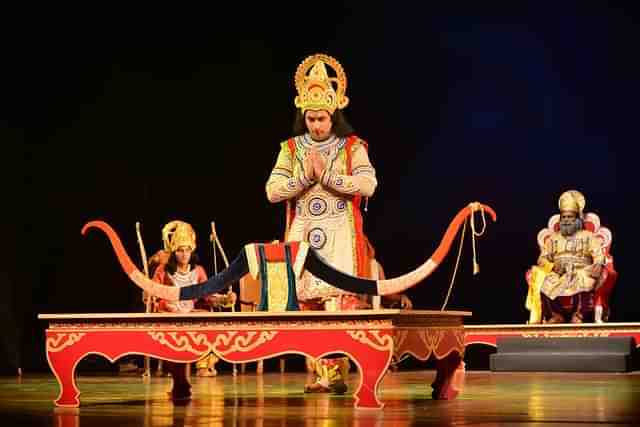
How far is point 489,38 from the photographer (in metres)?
10.1

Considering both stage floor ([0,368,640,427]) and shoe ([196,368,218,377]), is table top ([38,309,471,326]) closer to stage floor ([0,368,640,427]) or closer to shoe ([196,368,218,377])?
stage floor ([0,368,640,427])

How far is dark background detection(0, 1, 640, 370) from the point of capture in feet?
31.9

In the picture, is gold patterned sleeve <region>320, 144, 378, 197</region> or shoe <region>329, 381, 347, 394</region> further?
shoe <region>329, 381, 347, 394</region>

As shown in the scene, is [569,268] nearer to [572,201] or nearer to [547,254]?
[547,254]

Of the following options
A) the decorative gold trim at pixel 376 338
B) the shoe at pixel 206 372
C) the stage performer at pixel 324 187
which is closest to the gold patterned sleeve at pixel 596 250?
the shoe at pixel 206 372

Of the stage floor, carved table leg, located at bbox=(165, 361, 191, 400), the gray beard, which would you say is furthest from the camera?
the gray beard

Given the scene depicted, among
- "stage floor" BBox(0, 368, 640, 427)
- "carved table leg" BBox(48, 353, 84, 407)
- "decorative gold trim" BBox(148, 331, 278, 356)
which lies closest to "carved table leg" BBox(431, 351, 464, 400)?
"stage floor" BBox(0, 368, 640, 427)

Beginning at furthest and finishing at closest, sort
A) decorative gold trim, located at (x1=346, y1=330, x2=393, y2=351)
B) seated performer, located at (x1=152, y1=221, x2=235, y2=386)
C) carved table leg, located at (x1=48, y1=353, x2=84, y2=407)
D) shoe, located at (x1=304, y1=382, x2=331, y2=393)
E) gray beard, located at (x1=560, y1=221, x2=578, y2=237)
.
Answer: gray beard, located at (x1=560, y1=221, x2=578, y2=237) < seated performer, located at (x1=152, y1=221, x2=235, y2=386) < shoe, located at (x1=304, y1=382, x2=331, y2=393) < carved table leg, located at (x1=48, y1=353, x2=84, y2=407) < decorative gold trim, located at (x1=346, y1=330, x2=393, y2=351)

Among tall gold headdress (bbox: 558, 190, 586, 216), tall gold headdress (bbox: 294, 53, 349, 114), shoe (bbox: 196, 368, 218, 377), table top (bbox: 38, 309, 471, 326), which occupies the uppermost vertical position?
tall gold headdress (bbox: 294, 53, 349, 114)

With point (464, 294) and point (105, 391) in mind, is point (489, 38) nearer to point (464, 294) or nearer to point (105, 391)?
point (464, 294)

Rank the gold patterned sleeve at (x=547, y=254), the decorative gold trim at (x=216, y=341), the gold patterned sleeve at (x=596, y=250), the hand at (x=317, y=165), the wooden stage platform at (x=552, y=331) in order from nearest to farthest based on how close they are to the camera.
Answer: the decorative gold trim at (x=216, y=341) < the hand at (x=317, y=165) < the wooden stage platform at (x=552, y=331) < the gold patterned sleeve at (x=596, y=250) < the gold patterned sleeve at (x=547, y=254)

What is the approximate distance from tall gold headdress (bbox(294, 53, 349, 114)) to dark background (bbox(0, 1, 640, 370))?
407 centimetres

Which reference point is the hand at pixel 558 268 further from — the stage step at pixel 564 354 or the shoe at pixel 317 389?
the shoe at pixel 317 389

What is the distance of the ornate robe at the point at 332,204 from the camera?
19.4 feet
